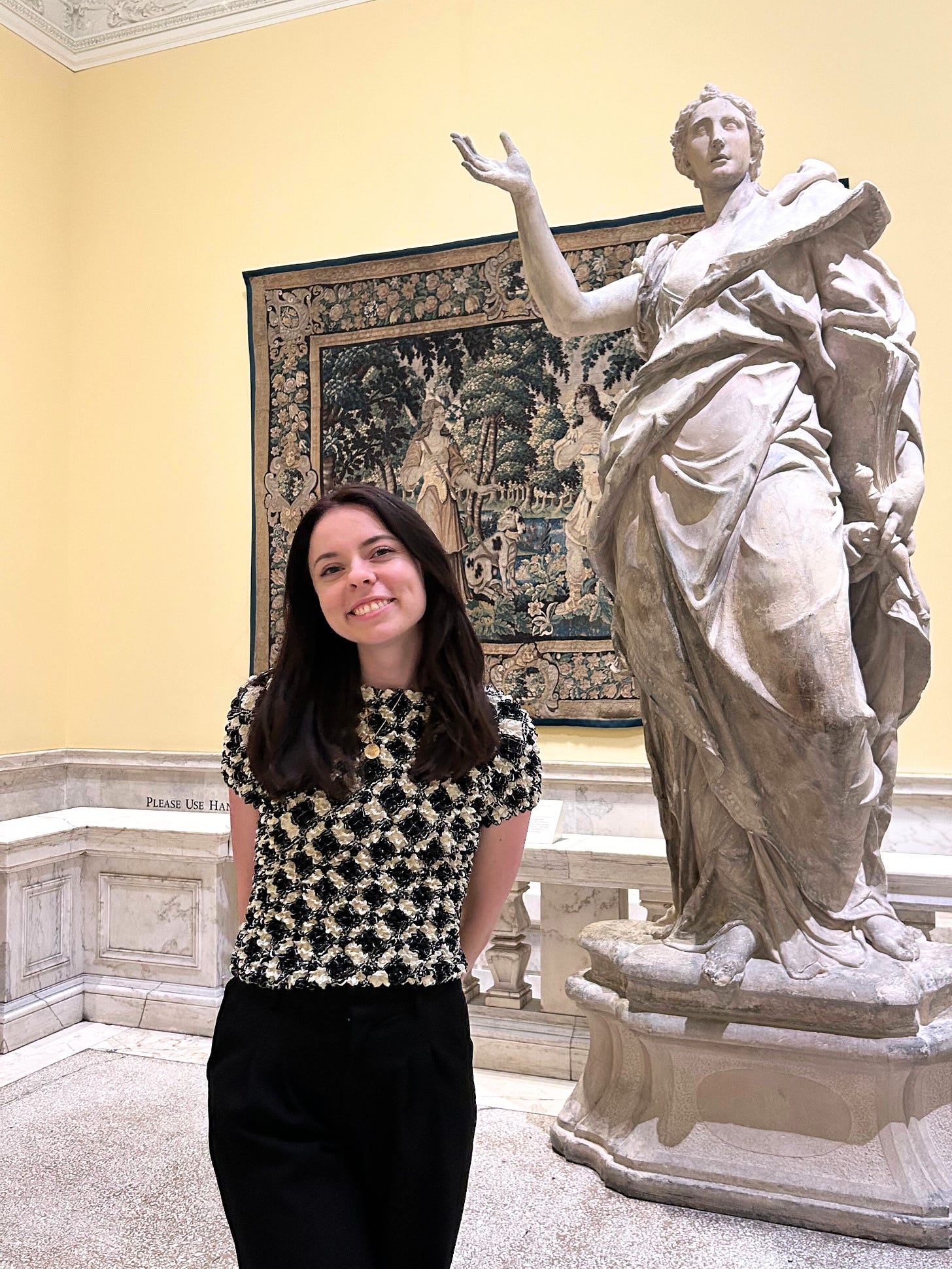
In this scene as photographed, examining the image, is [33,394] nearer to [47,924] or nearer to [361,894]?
[47,924]

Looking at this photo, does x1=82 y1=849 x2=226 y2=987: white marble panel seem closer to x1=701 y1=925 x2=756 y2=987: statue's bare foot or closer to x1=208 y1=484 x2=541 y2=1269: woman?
x1=701 y1=925 x2=756 y2=987: statue's bare foot

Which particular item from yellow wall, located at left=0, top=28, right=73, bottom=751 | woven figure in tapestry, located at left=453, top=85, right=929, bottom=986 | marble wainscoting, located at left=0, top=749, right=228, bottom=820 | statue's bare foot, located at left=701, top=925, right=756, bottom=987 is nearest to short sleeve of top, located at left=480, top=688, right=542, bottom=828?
woven figure in tapestry, located at left=453, top=85, right=929, bottom=986

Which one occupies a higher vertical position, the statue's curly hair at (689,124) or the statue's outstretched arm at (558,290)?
the statue's curly hair at (689,124)

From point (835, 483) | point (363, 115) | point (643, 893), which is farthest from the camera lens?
point (363, 115)

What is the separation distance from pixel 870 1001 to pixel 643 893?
1.35 metres

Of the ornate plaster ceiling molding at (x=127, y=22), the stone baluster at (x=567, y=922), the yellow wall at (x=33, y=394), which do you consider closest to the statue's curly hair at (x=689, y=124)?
the stone baluster at (x=567, y=922)

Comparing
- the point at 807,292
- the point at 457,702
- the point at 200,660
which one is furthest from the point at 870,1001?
the point at 200,660

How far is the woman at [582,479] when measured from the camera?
5090 mm

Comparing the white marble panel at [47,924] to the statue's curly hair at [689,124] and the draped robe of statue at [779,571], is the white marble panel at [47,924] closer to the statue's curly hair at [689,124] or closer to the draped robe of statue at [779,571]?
the draped robe of statue at [779,571]

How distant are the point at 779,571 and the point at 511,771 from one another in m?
1.21

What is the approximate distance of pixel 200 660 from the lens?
5836mm

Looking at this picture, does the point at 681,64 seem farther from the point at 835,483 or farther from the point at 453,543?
the point at 835,483

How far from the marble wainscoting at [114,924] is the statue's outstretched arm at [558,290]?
2.36 metres

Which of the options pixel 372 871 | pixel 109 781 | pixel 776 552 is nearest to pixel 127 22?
pixel 109 781
